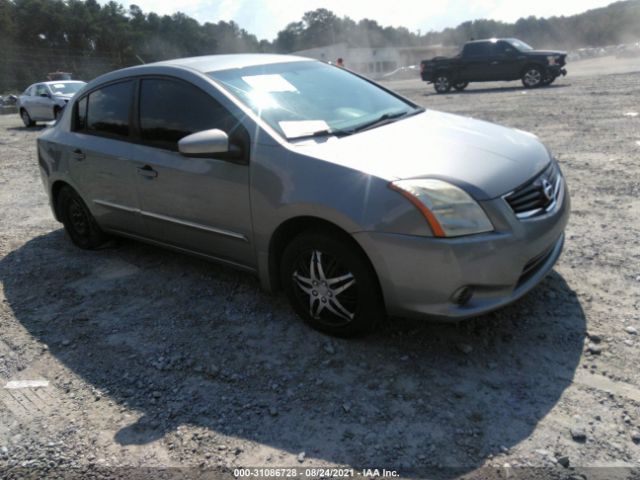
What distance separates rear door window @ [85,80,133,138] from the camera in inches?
166

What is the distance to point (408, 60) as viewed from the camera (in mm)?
84500

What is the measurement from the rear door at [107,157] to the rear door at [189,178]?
0.58 ft

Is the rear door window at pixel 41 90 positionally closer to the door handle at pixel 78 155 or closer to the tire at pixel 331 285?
the door handle at pixel 78 155

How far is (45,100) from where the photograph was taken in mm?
16141

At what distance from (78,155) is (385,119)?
104 inches

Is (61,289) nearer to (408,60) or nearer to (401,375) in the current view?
(401,375)

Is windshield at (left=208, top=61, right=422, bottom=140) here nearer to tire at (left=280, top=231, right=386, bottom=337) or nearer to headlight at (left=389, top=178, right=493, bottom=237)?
tire at (left=280, top=231, right=386, bottom=337)

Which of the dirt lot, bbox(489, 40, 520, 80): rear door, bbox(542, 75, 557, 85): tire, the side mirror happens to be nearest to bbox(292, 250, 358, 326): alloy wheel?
the dirt lot

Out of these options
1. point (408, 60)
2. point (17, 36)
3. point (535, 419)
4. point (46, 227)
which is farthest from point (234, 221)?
point (408, 60)

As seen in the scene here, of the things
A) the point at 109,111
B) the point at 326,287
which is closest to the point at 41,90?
the point at 109,111

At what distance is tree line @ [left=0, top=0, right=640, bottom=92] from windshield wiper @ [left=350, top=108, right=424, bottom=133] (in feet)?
183

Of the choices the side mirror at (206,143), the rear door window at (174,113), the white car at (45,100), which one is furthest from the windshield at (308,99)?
the white car at (45,100)

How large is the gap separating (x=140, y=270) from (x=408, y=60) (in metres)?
86.1

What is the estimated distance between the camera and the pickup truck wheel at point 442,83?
20125 mm
